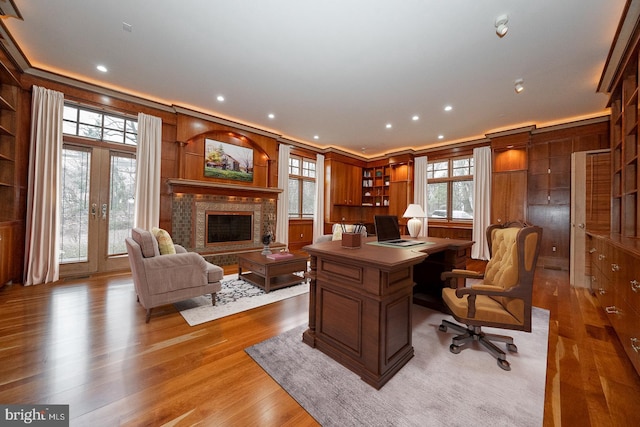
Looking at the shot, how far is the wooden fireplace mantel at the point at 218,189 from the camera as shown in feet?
15.5

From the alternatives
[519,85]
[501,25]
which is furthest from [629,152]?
[501,25]

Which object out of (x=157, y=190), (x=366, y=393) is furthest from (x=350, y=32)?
(x=157, y=190)

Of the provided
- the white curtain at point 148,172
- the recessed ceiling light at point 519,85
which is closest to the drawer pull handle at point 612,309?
the recessed ceiling light at point 519,85

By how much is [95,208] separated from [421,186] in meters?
7.42

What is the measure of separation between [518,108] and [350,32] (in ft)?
12.4

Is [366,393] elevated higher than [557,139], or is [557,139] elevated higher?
[557,139]

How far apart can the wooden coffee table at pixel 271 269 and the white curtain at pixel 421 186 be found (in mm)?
4566

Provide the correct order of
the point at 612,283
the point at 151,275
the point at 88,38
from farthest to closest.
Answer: the point at 88,38 < the point at 151,275 < the point at 612,283

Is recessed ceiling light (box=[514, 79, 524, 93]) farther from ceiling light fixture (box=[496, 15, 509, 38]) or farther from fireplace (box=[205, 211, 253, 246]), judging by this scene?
fireplace (box=[205, 211, 253, 246])

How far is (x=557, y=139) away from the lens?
5230mm

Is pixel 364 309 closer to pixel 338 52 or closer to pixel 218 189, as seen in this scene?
pixel 338 52

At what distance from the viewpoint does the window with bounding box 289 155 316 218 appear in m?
7.03

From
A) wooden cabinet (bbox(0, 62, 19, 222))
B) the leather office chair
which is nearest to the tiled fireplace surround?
wooden cabinet (bbox(0, 62, 19, 222))

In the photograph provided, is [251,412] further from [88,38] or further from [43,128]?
[43,128]
